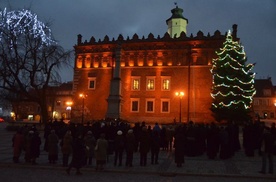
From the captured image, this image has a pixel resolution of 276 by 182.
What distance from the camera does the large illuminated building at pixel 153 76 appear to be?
151 ft

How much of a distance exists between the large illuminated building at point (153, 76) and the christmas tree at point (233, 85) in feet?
30.0

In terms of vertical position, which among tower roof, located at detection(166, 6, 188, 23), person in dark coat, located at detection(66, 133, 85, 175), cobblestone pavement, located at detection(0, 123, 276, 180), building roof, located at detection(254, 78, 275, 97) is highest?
tower roof, located at detection(166, 6, 188, 23)

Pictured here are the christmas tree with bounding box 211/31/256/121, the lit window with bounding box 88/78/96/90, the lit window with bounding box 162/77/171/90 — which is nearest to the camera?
the christmas tree with bounding box 211/31/256/121

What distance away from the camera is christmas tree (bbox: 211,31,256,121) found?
3484 centimetres

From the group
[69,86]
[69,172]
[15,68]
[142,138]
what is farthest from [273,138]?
[69,86]

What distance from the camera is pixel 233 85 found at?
3531cm

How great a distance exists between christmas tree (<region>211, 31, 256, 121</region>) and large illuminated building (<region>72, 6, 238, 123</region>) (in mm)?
9150

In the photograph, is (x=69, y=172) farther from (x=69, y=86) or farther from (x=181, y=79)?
(x=69, y=86)

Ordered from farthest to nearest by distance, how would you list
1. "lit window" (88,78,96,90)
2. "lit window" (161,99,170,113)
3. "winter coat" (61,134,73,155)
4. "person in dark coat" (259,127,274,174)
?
"lit window" (88,78,96,90) < "lit window" (161,99,170,113) < "winter coat" (61,134,73,155) < "person in dark coat" (259,127,274,174)

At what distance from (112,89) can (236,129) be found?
18.6 meters

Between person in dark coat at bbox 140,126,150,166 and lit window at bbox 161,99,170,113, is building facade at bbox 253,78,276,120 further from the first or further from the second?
person in dark coat at bbox 140,126,150,166

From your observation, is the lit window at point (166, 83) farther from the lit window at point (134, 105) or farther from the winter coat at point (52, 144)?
the winter coat at point (52, 144)

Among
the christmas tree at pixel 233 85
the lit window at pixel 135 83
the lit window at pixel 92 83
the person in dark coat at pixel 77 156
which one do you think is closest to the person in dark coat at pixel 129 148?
the person in dark coat at pixel 77 156

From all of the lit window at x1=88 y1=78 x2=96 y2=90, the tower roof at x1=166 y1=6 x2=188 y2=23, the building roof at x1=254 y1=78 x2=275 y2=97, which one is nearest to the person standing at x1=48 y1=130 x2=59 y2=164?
the lit window at x1=88 y1=78 x2=96 y2=90
